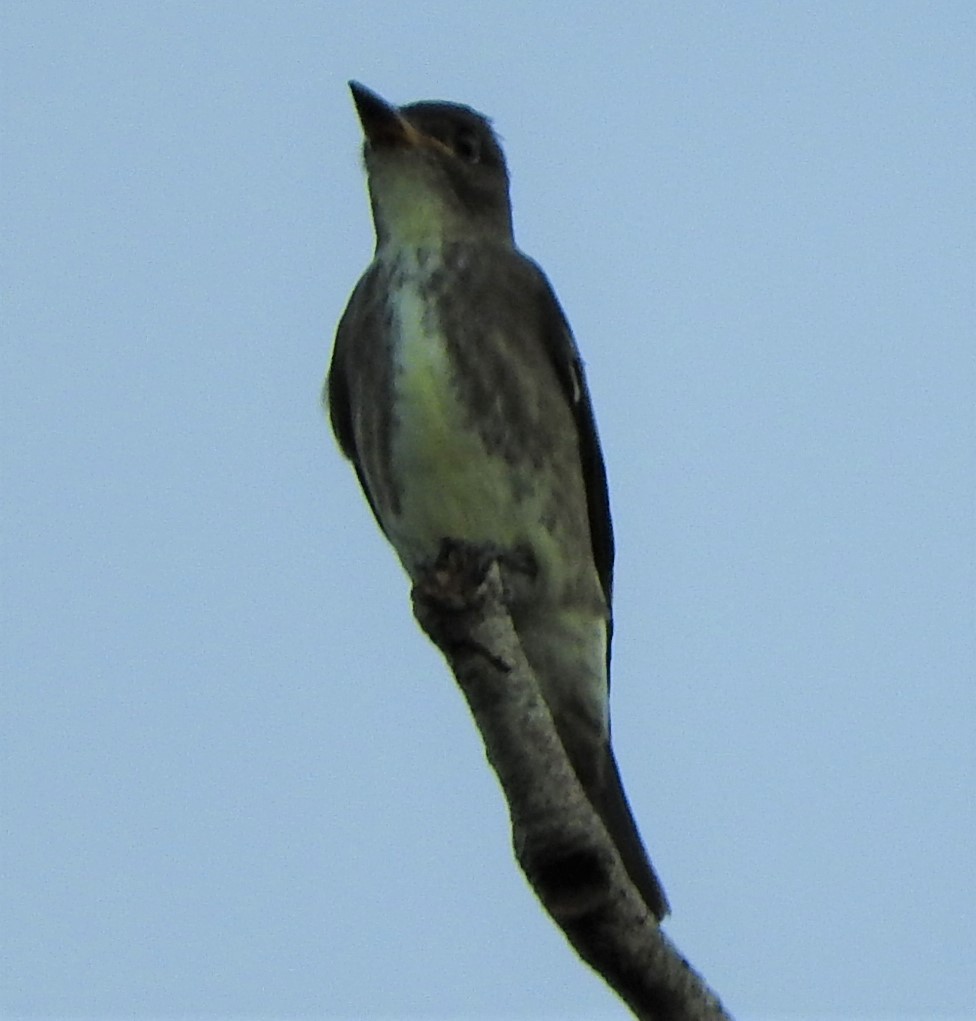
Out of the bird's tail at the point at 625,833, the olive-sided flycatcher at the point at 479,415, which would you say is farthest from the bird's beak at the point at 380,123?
the bird's tail at the point at 625,833

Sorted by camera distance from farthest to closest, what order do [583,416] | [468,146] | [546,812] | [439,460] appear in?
[468,146]
[583,416]
[439,460]
[546,812]

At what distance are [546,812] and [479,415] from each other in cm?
234

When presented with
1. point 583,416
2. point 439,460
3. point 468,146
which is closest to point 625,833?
point 439,460

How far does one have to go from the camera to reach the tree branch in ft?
12.9

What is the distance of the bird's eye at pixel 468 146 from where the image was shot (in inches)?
293

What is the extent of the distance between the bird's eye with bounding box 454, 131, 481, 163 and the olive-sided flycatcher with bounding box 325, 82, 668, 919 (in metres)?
0.01

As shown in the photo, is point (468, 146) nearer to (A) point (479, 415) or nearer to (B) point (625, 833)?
(A) point (479, 415)

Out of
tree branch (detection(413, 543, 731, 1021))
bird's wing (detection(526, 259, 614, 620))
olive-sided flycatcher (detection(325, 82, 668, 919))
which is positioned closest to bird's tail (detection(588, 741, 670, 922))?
olive-sided flycatcher (detection(325, 82, 668, 919))

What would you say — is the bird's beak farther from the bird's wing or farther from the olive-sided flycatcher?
the bird's wing

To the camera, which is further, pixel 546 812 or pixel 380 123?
pixel 380 123

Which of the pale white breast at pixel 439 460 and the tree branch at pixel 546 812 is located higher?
the pale white breast at pixel 439 460

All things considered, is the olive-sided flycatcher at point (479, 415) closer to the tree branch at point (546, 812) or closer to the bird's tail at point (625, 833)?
the bird's tail at point (625, 833)

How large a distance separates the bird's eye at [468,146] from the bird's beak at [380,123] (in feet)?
0.92

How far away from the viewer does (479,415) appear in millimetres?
6461
